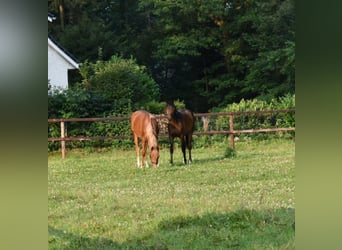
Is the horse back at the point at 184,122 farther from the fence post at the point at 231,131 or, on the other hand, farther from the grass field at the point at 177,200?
the fence post at the point at 231,131

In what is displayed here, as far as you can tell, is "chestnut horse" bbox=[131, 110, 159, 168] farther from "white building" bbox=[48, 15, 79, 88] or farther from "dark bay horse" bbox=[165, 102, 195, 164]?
"white building" bbox=[48, 15, 79, 88]

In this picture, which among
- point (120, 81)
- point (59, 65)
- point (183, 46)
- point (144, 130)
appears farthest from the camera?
point (144, 130)

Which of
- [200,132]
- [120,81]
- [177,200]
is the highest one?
[120,81]

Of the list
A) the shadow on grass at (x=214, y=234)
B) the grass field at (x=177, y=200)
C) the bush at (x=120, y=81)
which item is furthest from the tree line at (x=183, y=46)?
the shadow on grass at (x=214, y=234)

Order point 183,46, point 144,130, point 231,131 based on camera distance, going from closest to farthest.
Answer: point 183,46, point 144,130, point 231,131

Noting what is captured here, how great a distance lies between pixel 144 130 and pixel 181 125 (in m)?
0.28

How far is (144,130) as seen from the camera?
3.54 metres

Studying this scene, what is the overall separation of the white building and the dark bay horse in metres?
0.71

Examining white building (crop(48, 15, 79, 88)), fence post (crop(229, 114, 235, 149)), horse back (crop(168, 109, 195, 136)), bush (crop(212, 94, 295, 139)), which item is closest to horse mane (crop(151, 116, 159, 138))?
horse back (crop(168, 109, 195, 136))

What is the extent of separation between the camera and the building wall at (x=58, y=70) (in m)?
2.60

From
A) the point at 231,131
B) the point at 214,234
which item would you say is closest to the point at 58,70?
the point at 214,234

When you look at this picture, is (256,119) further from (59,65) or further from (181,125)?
(59,65)
